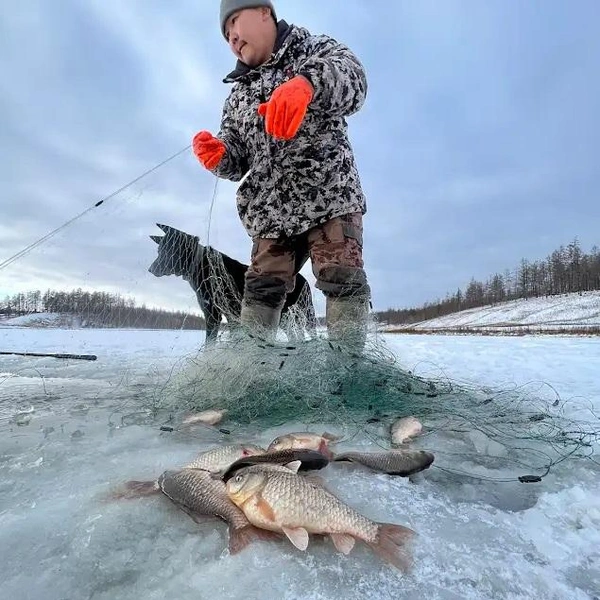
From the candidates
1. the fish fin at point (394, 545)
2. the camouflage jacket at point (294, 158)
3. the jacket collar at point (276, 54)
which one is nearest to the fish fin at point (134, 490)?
the fish fin at point (394, 545)

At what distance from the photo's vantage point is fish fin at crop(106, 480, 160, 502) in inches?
55.8

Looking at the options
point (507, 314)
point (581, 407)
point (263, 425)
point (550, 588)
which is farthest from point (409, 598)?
point (507, 314)

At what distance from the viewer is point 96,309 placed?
4785 millimetres

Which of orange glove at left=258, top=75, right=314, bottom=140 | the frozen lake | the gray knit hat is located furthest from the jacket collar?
the frozen lake

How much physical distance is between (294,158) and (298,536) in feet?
10.4

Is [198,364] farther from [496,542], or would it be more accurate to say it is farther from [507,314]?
[507,314]

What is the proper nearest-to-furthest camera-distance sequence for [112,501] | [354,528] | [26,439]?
1. [354,528]
2. [112,501]
3. [26,439]

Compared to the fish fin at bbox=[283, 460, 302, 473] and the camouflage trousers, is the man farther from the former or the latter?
the fish fin at bbox=[283, 460, 302, 473]

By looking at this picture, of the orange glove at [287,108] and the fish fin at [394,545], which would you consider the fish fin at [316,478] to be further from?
the orange glove at [287,108]

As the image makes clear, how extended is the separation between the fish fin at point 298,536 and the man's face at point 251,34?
384cm

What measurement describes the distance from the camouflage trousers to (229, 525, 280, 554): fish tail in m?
2.43

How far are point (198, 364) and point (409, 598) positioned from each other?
8.38ft

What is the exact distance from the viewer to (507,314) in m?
67.4

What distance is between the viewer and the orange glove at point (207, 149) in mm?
3750
